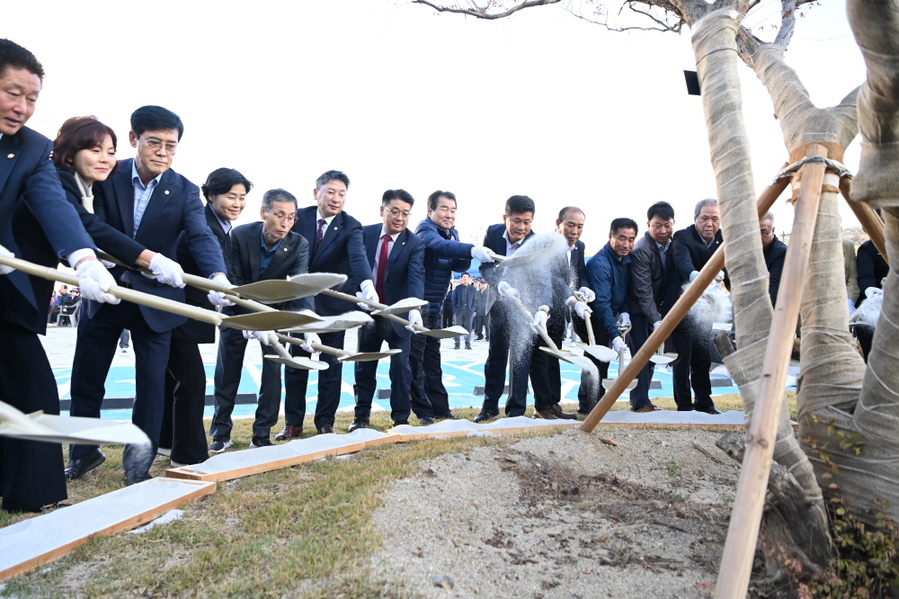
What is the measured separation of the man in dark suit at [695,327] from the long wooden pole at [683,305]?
8.69 feet

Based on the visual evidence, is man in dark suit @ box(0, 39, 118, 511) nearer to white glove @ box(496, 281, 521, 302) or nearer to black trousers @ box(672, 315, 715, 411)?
white glove @ box(496, 281, 521, 302)

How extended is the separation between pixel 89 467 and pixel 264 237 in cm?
194

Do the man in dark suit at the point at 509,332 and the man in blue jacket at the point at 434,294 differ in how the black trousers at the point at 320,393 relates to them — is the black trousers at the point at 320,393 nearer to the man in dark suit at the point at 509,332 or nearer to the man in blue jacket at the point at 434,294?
the man in blue jacket at the point at 434,294

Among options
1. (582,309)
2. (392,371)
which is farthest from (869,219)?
(392,371)

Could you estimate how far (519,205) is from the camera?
5699 mm

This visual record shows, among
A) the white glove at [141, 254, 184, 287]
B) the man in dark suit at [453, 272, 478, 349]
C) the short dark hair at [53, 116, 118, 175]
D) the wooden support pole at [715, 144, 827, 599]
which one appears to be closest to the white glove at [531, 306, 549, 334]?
the white glove at [141, 254, 184, 287]

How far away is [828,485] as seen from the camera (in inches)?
82.1

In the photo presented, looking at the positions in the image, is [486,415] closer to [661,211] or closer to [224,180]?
[661,211]

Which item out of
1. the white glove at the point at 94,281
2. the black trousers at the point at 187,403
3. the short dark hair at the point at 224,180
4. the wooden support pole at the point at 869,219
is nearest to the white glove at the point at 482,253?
the short dark hair at the point at 224,180

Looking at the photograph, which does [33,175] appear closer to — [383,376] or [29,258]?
[29,258]

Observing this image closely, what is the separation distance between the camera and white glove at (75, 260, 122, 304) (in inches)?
91.2

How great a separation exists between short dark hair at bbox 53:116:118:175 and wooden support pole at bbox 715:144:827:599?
3294mm

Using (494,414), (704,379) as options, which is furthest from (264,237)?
(704,379)

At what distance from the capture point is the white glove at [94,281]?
91.2 inches
